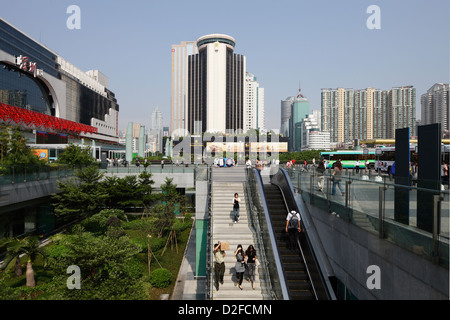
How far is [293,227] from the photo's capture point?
1120cm

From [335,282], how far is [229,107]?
146975mm

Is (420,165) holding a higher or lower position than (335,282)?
higher

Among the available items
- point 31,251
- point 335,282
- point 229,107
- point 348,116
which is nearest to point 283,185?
point 335,282

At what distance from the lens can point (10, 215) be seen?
18203mm

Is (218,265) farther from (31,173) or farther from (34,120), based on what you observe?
(34,120)

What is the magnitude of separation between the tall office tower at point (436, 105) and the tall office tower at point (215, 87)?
3189 inches

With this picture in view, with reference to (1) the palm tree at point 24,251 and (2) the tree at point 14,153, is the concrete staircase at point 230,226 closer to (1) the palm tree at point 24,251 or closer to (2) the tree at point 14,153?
(1) the palm tree at point 24,251

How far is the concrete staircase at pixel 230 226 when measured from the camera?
9783 millimetres

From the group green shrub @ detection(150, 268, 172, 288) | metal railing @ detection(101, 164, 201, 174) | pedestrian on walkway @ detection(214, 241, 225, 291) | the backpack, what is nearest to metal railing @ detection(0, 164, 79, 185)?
metal railing @ detection(101, 164, 201, 174)

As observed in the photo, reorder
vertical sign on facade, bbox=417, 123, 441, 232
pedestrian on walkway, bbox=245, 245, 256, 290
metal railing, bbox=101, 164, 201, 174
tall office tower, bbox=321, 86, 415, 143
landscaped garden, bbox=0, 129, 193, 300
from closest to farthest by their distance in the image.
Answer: vertical sign on facade, bbox=417, 123, 441, 232 < landscaped garden, bbox=0, 129, 193, 300 < pedestrian on walkway, bbox=245, 245, 256, 290 < metal railing, bbox=101, 164, 201, 174 < tall office tower, bbox=321, 86, 415, 143

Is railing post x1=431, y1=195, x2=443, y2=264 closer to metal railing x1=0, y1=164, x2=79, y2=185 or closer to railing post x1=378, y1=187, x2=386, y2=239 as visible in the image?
railing post x1=378, y1=187, x2=386, y2=239

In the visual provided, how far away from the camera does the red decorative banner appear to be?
45.1 meters

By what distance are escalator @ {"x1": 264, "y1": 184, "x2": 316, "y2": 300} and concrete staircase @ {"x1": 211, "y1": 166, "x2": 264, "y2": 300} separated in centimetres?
100

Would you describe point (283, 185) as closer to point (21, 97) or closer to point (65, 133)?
point (21, 97)
